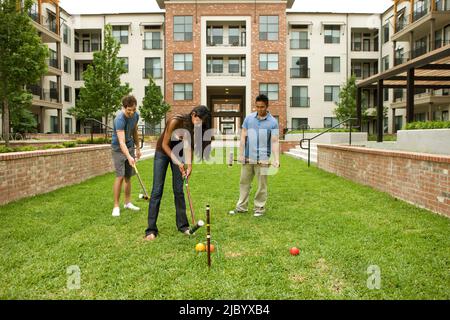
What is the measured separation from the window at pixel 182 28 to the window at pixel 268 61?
6.67 metres

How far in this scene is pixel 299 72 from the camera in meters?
38.4

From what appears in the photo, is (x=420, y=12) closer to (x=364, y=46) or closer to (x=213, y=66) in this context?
(x=364, y=46)

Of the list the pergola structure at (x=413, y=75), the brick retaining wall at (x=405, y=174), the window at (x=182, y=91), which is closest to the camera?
the brick retaining wall at (x=405, y=174)

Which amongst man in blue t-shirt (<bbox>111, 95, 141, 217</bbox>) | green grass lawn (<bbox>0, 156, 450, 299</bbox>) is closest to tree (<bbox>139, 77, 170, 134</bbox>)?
green grass lawn (<bbox>0, 156, 450, 299</bbox>)

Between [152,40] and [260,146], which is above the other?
[152,40]

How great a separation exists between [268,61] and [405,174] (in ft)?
95.9

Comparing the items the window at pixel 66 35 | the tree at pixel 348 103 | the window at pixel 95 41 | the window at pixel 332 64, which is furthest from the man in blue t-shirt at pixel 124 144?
the window at pixel 95 41

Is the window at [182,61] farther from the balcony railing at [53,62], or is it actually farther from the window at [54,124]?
the window at [54,124]

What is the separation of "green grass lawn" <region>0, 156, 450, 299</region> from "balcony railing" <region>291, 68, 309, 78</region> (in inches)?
1258

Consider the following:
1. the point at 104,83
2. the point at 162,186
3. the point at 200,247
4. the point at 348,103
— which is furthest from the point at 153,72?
the point at 200,247

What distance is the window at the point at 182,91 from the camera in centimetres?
3559
